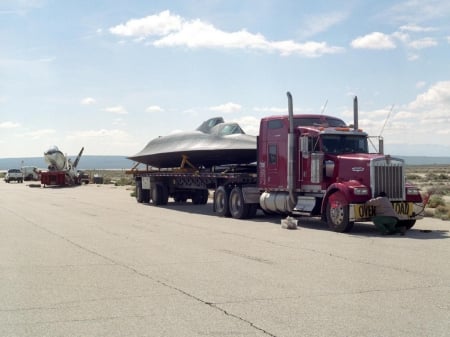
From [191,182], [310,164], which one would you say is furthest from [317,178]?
[191,182]

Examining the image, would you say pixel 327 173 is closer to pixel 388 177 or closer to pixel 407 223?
pixel 388 177

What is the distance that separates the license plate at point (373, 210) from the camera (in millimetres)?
14938

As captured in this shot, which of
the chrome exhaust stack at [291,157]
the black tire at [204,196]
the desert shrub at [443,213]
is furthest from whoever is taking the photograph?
the black tire at [204,196]

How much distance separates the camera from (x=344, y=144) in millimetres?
17016

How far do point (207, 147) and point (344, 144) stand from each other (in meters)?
7.37

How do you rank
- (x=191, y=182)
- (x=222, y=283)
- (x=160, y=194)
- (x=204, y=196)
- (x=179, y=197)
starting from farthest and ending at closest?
(x=179, y=197) < (x=204, y=196) < (x=160, y=194) < (x=191, y=182) < (x=222, y=283)

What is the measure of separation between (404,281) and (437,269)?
1360 millimetres

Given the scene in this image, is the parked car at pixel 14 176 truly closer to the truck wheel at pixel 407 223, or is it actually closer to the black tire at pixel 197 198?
the black tire at pixel 197 198

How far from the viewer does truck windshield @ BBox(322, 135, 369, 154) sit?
55.3ft

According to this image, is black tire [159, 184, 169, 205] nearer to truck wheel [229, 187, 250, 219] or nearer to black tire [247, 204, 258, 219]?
truck wheel [229, 187, 250, 219]

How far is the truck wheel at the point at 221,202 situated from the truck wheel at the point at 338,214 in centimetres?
543

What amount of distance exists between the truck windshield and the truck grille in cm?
159

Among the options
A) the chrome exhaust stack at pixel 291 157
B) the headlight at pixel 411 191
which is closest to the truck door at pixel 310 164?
the chrome exhaust stack at pixel 291 157

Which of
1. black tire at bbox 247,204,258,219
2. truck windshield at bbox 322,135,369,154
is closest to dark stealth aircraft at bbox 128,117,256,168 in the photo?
black tire at bbox 247,204,258,219
